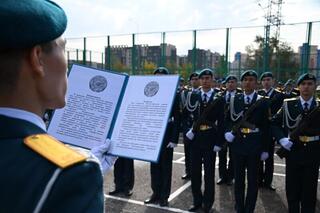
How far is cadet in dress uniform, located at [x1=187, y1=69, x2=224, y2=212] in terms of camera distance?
16.9ft

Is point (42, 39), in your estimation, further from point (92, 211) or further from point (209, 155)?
point (209, 155)

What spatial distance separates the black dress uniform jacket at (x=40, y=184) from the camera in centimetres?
71

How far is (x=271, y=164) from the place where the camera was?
20.8ft

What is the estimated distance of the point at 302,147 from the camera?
449cm

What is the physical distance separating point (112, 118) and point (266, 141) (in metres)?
3.35

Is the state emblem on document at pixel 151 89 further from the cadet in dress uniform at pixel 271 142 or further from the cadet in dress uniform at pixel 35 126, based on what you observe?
the cadet in dress uniform at pixel 271 142

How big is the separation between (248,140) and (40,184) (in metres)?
4.41

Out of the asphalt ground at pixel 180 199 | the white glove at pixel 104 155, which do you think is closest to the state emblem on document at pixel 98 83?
the white glove at pixel 104 155

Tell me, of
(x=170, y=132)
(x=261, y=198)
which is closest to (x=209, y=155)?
(x=170, y=132)

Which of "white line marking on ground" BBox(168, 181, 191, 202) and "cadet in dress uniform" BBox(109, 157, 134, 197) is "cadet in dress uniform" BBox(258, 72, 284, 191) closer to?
"white line marking on ground" BBox(168, 181, 191, 202)

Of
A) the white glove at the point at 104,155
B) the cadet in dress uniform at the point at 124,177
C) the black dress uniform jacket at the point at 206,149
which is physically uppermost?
the white glove at the point at 104,155

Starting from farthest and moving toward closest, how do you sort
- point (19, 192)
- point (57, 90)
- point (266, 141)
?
point (266, 141)
point (57, 90)
point (19, 192)

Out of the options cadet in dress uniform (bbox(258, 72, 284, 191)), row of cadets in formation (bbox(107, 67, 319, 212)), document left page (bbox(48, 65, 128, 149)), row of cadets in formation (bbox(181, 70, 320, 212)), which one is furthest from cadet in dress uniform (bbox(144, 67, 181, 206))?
document left page (bbox(48, 65, 128, 149))

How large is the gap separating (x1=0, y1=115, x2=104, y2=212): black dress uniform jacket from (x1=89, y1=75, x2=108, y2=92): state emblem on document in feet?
4.52
